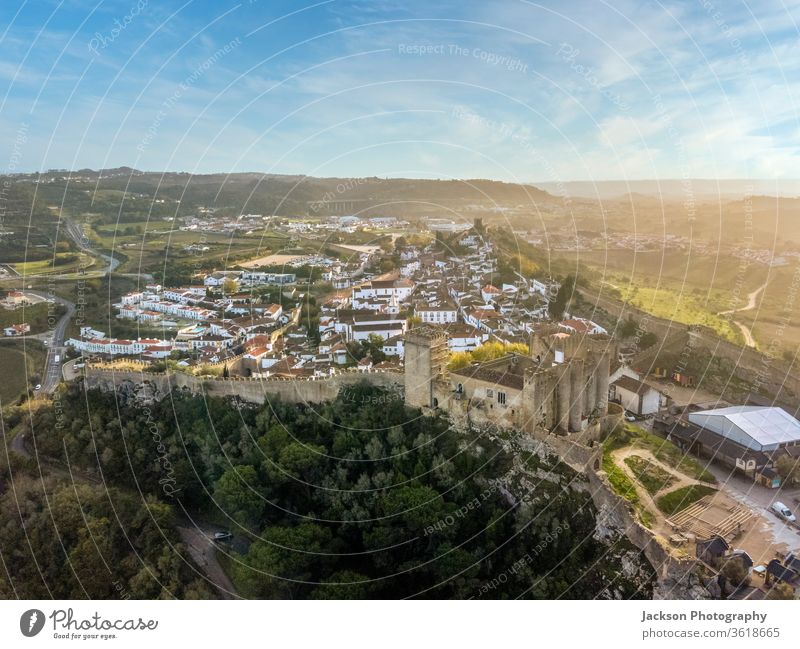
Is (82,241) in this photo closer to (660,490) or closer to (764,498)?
(660,490)

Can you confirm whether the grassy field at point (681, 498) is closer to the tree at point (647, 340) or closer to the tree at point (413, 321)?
the tree at point (647, 340)

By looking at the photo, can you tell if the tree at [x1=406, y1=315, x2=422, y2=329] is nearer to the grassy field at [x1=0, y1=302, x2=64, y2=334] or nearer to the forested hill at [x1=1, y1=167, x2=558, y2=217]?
the forested hill at [x1=1, y1=167, x2=558, y2=217]

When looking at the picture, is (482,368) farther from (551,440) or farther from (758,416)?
(758,416)

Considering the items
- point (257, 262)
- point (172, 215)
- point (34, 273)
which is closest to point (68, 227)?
point (34, 273)

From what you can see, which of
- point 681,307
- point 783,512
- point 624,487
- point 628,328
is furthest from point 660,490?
point 681,307

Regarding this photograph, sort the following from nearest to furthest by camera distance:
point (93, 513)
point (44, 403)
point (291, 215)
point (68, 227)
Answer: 1. point (93, 513)
2. point (44, 403)
3. point (68, 227)
4. point (291, 215)

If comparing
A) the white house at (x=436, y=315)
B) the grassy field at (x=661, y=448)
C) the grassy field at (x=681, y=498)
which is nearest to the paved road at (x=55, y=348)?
the white house at (x=436, y=315)
